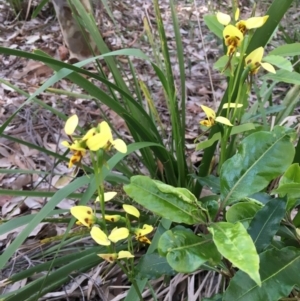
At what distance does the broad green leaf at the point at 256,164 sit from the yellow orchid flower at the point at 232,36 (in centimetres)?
11

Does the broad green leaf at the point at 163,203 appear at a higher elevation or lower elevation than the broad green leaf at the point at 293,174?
higher

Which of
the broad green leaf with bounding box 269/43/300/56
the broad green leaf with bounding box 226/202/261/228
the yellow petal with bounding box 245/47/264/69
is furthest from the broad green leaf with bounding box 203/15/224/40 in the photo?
the broad green leaf with bounding box 226/202/261/228

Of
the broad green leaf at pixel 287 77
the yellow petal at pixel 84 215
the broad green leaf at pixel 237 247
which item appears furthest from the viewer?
the broad green leaf at pixel 287 77

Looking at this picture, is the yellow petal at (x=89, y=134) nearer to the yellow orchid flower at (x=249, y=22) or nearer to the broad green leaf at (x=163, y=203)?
the broad green leaf at (x=163, y=203)

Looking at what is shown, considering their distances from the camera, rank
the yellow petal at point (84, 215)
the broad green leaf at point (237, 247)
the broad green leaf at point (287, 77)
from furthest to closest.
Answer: the broad green leaf at point (287, 77) < the yellow petal at point (84, 215) < the broad green leaf at point (237, 247)

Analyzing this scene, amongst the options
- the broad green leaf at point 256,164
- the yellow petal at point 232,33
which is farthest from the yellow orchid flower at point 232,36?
the broad green leaf at point 256,164

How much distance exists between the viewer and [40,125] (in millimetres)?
1526

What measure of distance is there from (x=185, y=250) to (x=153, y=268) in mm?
128

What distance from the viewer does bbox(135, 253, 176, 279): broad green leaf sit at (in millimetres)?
521

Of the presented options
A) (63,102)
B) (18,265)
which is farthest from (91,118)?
(18,265)

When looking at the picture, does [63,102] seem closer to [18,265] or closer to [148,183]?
[18,265]

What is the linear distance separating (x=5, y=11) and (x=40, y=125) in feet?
4.44

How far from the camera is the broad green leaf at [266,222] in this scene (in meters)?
0.45

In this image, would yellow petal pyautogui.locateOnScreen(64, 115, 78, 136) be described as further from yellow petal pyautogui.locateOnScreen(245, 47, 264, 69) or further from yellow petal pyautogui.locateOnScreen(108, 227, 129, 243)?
yellow petal pyautogui.locateOnScreen(245, 47, 264, 69)
